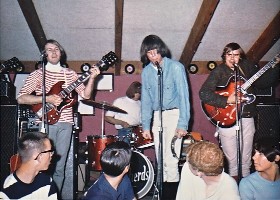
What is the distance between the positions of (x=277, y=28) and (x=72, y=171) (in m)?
3.75

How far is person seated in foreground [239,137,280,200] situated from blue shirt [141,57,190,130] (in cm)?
90

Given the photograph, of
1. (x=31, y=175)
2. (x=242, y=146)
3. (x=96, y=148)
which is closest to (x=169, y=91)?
(x=242, y=146)

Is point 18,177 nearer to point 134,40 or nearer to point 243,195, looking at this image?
point 243,195

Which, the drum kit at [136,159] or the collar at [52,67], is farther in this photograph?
the drum kit at [136,159]

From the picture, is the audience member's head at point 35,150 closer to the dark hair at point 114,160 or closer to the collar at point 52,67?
the dark hair at point 114,160

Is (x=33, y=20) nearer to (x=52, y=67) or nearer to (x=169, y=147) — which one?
(x=52, y=67)

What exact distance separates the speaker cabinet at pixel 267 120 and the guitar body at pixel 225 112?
113 cm

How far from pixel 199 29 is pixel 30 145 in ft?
11.2

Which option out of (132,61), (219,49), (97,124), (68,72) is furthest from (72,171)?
(219,49)

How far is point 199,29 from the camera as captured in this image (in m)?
4.74

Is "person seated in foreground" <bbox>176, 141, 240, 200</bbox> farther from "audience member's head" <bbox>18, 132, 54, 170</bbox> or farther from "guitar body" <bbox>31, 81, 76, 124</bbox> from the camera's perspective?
"guitar body" <bbox>31, 81, 76, 124</bbox>

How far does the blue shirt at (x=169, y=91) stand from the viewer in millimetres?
3043

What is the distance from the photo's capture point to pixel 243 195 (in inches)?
83.8

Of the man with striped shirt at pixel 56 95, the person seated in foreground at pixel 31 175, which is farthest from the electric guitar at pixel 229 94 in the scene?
the person seated in foreground at pixel 31 175
